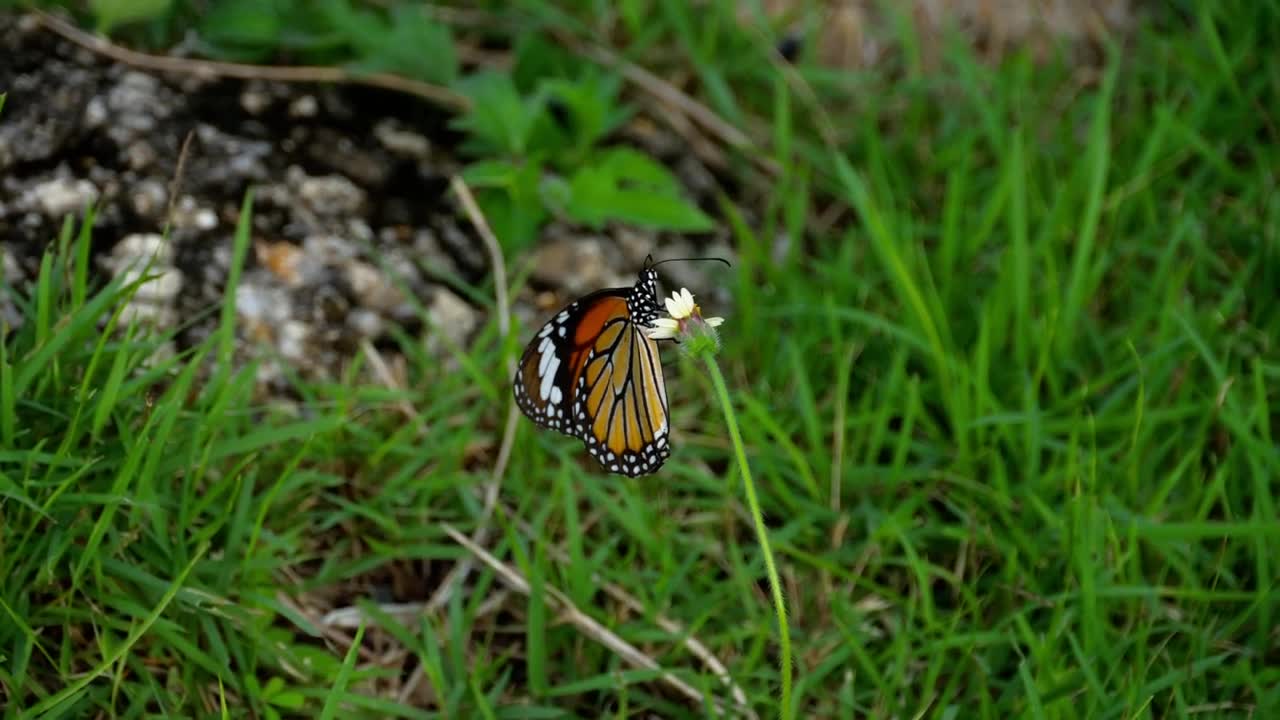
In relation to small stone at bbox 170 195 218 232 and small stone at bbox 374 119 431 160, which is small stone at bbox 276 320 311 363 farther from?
small stone at bbox 374 119 431 160

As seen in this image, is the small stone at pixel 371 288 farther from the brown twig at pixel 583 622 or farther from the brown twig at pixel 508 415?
the brown twig at pixel 583 622

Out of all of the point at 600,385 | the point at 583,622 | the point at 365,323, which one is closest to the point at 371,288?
the point at 365,323

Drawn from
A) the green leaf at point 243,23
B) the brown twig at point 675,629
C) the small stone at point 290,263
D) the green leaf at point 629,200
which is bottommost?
the brown twig at point 675,629

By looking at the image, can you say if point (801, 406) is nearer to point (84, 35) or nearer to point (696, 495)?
point (696, 495)

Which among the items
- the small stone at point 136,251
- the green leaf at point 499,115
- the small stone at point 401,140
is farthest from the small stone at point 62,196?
the green leaf at point 499,115

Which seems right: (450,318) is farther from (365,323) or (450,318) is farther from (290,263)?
(290,263)

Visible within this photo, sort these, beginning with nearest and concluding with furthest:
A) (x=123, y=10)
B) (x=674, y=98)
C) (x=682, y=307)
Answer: (x=682, y=307) → (x=123, y=10) → (x=674, y=98)

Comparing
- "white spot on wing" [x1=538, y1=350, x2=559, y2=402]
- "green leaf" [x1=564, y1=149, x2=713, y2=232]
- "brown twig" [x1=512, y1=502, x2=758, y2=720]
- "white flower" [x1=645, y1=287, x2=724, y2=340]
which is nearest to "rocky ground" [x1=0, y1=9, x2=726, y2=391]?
"green leaf" [x1=564, y1=149, x2=713, y2=232]
